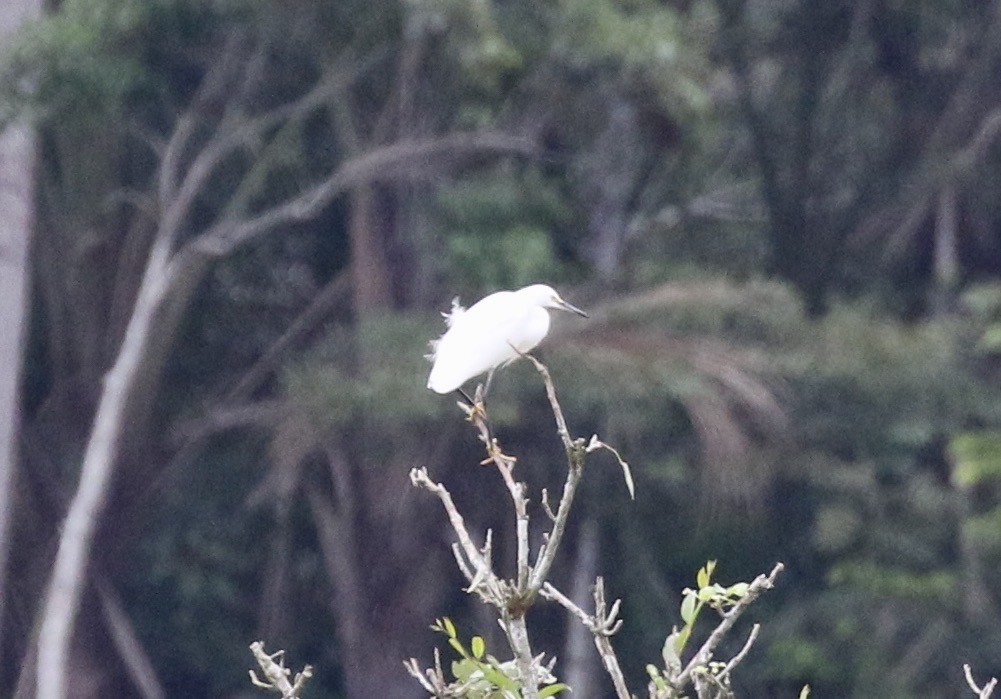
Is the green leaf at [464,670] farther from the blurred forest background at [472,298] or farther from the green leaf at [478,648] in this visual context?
the blurred forest background at [472,298]

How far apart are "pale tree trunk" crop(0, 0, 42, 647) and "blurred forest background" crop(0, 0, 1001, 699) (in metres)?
0.02

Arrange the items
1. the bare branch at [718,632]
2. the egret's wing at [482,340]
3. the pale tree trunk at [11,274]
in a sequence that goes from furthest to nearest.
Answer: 1. the pale tree trunk at [11,274]
2. the egret's wing at [482,340]
3. the bare branch at [718,632]

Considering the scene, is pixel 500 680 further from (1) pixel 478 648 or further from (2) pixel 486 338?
(2) pixel 486 338

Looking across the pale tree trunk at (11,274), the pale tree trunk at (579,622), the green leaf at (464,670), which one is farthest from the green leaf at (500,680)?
the pale tree trunk at (579,622)

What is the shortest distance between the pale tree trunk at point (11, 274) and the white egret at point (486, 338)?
5.25m

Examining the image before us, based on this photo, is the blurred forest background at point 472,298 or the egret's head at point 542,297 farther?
the blurred forest background at point 472,298

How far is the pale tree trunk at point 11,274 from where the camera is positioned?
906cm

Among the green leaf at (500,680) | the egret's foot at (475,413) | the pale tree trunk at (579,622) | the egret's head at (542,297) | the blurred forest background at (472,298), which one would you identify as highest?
the egret's foot at (475,413)

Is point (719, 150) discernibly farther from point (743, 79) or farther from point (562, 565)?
point (562, 565)

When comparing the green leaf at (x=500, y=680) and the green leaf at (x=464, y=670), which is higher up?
the green leaf at (x=500, y=680)

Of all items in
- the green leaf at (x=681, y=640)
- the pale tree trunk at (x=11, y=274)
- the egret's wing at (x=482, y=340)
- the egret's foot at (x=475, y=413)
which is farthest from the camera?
the pale tree trunk at (x=11, y=274)

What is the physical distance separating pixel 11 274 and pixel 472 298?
223cm

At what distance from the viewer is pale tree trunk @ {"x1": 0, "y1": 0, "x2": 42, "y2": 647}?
357 inches

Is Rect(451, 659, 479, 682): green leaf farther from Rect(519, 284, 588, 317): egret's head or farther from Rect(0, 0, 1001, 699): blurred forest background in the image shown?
Rect(0, 0, 1001, 699): blurred forest background
